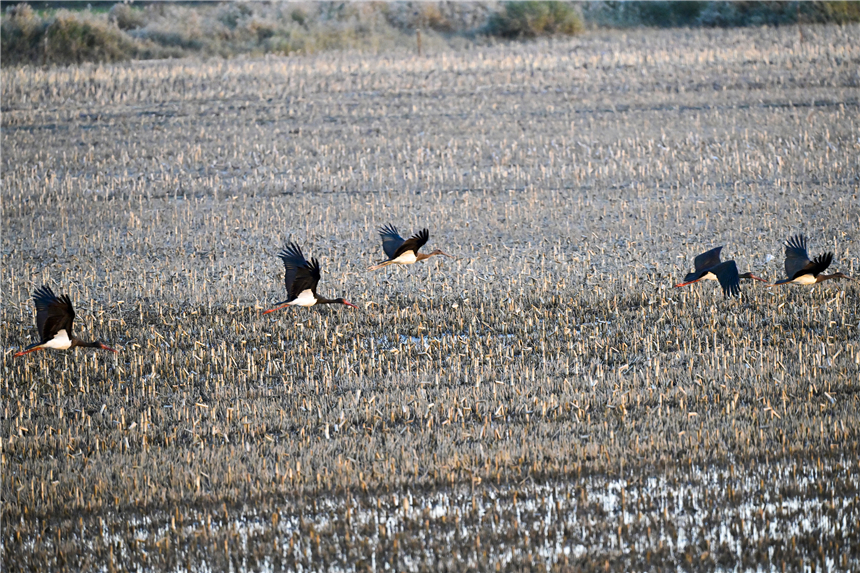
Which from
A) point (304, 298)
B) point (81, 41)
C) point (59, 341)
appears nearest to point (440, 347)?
point (304, 298)

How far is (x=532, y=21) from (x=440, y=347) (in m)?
25.2

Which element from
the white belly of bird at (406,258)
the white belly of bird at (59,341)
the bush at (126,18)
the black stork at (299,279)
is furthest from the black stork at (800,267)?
the bush at (126,18)

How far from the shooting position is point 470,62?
84.2 ft

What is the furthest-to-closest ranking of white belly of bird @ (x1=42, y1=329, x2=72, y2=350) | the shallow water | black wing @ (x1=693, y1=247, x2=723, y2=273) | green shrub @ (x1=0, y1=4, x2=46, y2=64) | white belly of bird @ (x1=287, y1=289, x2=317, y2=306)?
green shrub @ (x1=0, y1=4, x2=46, y2=64) < black wing @ (x1=693, y1=247, x2=723, y2=273) < white belly of bird @ (x1=287, y1=289, x2=317, y2=306) < white belly of bird @ (x1=42, y1=329, x2=72, y2=350) < the shallow water

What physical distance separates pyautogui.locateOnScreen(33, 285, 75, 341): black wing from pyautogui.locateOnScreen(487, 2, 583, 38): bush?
26642mm

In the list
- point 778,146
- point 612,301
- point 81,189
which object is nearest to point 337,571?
point 612,301

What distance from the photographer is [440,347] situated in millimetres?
9062

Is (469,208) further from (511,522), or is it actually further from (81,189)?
(511,522)

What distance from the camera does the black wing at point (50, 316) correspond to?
297 inches

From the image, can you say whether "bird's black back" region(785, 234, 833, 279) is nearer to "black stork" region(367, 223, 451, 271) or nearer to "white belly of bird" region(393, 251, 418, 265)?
"black stork" region(367, 223, 451, 271)

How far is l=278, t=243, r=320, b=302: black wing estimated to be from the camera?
27.6ft

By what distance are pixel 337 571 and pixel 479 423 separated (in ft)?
7.17

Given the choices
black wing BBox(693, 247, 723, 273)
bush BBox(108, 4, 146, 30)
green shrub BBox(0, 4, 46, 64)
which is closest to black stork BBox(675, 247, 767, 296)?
black wing BBox(693, 247, 723, 273)

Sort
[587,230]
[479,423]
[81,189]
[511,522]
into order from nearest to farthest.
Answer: [511,522], [479,423], [587,230], [81,189]
